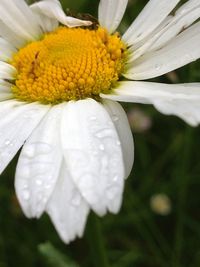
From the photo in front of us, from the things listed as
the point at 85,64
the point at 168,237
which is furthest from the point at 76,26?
the point at 168,237

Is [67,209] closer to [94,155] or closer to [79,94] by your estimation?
[94,155]

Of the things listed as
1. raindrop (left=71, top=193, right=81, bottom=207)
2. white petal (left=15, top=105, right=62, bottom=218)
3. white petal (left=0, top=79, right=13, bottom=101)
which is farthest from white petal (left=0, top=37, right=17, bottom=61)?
raindrop (left=71, top=193, right=81, bottom=207)

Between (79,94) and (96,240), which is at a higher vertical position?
(79,94)

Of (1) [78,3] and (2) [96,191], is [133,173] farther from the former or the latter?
(2) [96,191]

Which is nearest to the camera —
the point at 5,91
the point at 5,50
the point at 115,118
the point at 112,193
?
the point at 112,193

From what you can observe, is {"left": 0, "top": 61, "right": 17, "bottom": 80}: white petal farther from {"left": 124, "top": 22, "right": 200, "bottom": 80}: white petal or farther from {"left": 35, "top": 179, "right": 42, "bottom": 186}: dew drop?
{"left": 35, "top": 179, "right": 42, "bottom": 186}: dew drop

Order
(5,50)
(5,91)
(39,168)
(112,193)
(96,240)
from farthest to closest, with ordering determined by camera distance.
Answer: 1. (5,50)
2. (5,91)
3. (96,240)
4. (39,168)
5. (112,193)

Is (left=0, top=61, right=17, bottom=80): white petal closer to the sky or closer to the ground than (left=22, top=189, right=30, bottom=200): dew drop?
closer to the ground

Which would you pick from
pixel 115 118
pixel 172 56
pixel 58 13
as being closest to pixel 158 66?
pixel 172 56
